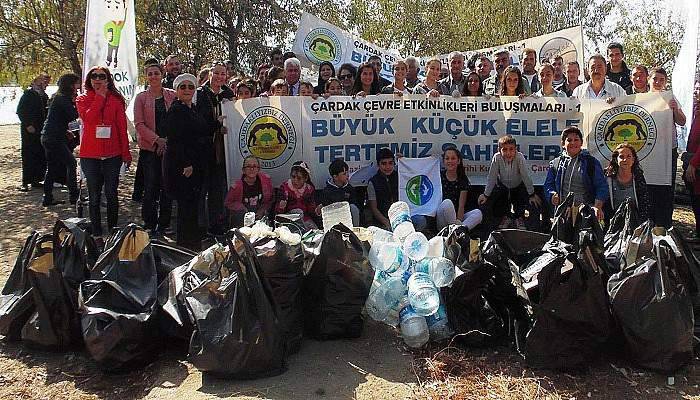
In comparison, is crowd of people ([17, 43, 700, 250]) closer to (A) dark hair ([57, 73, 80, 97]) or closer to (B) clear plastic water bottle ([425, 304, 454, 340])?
(A) dark hair ([57, 73, 80, 97])

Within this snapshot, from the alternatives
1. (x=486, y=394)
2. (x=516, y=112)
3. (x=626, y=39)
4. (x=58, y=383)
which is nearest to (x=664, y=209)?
(x=516, y=112)

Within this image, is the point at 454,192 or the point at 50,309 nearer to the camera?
the point at 50,309

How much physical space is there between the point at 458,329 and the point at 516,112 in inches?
146

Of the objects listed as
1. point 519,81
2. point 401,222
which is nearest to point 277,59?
point 519,81

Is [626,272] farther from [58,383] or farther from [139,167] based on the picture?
[139,167]

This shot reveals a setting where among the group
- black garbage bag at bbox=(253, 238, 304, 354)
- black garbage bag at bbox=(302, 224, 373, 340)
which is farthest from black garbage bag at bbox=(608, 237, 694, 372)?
black garbage bag at bbox=(253, 238, 304, 354)

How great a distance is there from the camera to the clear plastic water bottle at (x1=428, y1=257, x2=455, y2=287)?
4.07 m

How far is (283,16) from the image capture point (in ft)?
44.3

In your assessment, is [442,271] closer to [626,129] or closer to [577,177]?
[577,177]

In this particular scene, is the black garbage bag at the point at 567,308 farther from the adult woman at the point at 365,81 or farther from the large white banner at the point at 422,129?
the adult woman at the point at 365,81

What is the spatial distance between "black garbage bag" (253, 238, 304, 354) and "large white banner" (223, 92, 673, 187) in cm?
304

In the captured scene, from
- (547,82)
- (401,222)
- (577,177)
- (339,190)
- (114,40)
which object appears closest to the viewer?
(401,222)

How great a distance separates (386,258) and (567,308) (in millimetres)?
1234

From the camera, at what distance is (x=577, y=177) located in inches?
240
